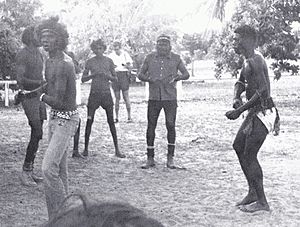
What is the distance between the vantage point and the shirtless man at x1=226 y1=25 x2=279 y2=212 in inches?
237

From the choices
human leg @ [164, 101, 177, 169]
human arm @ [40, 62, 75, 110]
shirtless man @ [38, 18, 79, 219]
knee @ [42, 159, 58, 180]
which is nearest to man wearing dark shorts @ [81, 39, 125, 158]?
human leg @ [164, 101, 177, 169]

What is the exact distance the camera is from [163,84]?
8.48 metres

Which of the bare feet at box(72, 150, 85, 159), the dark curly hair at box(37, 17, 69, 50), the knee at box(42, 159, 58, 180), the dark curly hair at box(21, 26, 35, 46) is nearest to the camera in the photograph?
the knee at box(42, 159, 58, 180)

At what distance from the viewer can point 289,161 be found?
29.7ft

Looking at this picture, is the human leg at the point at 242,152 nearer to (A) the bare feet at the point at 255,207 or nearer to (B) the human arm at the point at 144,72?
(A) the bare feet at the point at 255,207

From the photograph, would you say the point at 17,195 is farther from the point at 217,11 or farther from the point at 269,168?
the point at 269,168

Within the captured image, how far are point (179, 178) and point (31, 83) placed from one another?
2215 mm

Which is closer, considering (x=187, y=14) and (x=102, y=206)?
(x=102, y=206)

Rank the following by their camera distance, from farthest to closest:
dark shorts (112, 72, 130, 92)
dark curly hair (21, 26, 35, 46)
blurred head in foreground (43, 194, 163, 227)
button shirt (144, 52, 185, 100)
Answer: dark shorts (112, 72, 130, 92) → button shirt (144, 52, 185, 100) → dark curly hair (21, 26, 35, 46) → blurred head in foreground (43, 194, 163, 227)

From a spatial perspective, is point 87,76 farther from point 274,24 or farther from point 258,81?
point 274,24

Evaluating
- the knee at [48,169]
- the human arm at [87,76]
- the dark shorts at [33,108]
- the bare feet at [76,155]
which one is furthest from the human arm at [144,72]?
the knee at [48,169]

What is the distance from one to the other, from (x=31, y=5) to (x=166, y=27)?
1120cm

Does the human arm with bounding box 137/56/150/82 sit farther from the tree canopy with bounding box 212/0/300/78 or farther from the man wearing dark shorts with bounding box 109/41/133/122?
the tree canopy with bounding box 212/0/300/78

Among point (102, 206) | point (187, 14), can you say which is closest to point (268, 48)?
point (187, 14)
